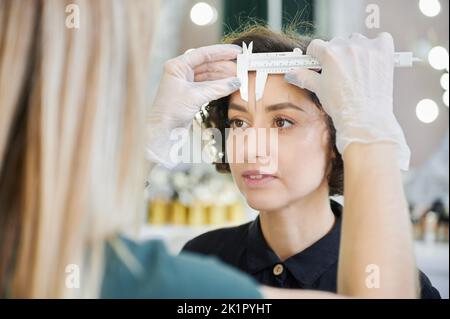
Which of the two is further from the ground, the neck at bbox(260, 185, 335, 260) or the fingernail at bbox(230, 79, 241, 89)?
the fingernail at bbox(230, 79, 241, 89)

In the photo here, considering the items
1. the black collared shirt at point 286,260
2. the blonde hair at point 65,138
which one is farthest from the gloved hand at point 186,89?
the blonde hair at point 65,138

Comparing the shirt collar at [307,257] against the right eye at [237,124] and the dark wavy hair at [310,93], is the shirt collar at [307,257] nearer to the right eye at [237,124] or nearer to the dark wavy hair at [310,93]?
the dark wavy hair at [310,93]

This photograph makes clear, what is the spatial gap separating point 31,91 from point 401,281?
2.44 feet

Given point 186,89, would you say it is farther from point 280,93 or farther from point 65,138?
point 65,138

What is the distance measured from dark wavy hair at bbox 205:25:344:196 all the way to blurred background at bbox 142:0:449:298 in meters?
0.02

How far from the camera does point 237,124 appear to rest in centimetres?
131

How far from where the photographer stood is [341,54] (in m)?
1.22

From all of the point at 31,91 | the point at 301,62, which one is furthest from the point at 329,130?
the point at 31,91

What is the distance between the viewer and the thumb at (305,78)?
4.05 feet

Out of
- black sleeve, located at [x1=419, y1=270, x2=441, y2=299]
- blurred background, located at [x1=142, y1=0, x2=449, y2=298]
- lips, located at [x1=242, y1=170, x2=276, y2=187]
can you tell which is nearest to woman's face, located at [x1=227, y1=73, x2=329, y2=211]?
lips, located at [x1=242, y1=170, x2=276, y2=187]

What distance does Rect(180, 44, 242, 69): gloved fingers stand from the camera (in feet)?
4.30

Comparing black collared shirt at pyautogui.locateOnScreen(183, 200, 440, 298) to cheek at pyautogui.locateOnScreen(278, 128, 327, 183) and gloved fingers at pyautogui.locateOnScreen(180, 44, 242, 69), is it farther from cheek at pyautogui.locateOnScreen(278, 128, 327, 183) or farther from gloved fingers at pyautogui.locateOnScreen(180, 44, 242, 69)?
gloved fingers at pyautogui.locateOnScreen(180, 44, 242, 69)

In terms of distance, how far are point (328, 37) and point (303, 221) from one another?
40 centimetres

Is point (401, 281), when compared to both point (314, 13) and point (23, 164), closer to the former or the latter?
point (314, 13)
